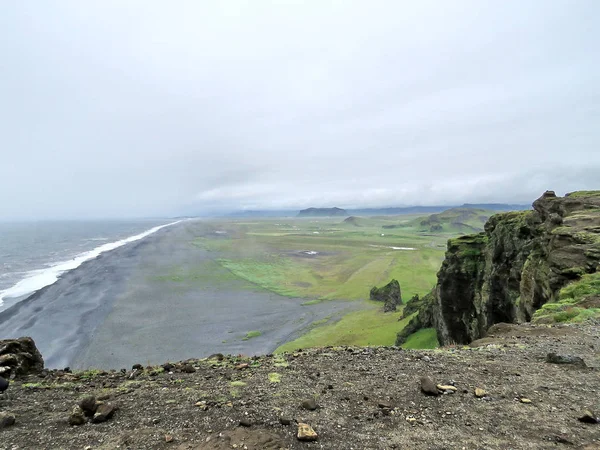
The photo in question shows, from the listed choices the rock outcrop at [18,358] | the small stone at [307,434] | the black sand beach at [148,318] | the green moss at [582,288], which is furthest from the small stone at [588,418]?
the black sand beach at [148,318]

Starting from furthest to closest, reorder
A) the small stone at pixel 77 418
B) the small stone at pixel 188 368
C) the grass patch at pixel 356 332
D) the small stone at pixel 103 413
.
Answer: the grass patch at pixel 356 332 → the small stone at pixel 188 368 → the small stone at pixel 103 413 → the small stone at pixel 77 418

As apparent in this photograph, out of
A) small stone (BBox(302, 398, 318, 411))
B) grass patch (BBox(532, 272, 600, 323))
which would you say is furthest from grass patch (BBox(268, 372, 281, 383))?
grass patch (BBox(532, 272, 600, 323))

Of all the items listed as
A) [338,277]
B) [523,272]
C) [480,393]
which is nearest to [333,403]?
[480,393]

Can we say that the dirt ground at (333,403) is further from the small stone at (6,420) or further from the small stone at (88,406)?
the small stone at (88,406)

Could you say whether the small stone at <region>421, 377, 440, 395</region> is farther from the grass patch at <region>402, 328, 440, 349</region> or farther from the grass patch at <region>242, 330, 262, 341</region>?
the grass patch at <region>242, 330, 262, 341</region>

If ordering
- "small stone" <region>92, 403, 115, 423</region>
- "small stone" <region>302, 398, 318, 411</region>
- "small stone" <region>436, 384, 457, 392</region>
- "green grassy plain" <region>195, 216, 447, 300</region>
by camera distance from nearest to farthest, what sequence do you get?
"small stone" <region>92, 403, 115, 423</region>
"small stone" <region>302, 398, 318, 411</region>
"small stone" <region>436, 384, 457, 392</region>
"green grassy plain" <region>195, 216, 447, 300</region>

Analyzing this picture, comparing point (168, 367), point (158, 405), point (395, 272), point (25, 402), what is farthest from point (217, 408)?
point (395, 272)

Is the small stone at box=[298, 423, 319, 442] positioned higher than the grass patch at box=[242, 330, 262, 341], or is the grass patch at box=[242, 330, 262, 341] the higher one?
the small stone at box=[298, 423, 319, 442]
